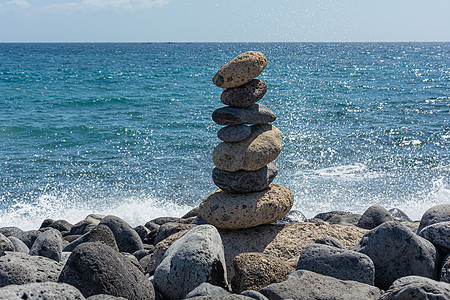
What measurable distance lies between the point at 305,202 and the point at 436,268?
19.5ft

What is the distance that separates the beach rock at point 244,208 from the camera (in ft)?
20.2

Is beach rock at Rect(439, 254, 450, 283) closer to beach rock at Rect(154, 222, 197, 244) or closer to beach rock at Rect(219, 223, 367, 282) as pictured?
beach rock at Rect(219, 223, 367, 282)

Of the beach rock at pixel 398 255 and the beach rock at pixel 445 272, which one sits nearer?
the beach rock at pixel 445 272

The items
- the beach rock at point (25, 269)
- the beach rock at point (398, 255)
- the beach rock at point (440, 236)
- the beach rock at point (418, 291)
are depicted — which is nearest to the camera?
the beach rock at point (418, 291)

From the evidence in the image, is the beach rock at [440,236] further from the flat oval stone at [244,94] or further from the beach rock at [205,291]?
the flat oval stone at [244,94]

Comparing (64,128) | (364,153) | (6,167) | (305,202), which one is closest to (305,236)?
(305,202)

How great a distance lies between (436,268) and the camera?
4590mm

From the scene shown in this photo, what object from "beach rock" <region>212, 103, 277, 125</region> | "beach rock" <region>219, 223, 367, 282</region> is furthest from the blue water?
"beach rock" <region>212, 103, 277, 125</region>

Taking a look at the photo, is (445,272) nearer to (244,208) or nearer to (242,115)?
(244,208)

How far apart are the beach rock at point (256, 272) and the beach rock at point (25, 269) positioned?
1660 mm

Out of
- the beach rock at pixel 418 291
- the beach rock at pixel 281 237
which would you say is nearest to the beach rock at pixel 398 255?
the beach rock at pixel 418 291

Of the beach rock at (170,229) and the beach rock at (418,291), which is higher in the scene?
the beach rock at (418,291)

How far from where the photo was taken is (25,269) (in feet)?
13.0

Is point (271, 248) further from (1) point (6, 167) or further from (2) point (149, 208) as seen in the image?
(1) point (6, 167)
